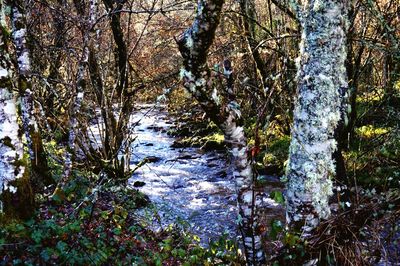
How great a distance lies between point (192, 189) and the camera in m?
11.3

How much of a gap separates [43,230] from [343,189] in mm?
3533

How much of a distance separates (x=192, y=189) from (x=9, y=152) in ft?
22.1

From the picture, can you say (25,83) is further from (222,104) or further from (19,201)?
(222,104)

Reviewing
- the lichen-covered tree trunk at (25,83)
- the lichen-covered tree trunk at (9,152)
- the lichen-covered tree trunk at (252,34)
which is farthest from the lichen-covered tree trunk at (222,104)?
the lichen-covered tree trunk at (252,34)

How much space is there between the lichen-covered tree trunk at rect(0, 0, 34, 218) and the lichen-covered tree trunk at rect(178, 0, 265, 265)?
9.24 feet

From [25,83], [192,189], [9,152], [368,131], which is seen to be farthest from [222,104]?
[368,131]

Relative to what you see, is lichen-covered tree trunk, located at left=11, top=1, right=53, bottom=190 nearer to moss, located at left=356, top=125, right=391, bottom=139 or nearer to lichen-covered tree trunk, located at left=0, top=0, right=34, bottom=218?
lichen-covered tree trunk, located at left=0, top=0, right=34, bottom=218

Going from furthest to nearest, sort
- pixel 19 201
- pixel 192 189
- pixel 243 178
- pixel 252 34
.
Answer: pixel 252 34 → pixel 192 189 → pixel 19 201 → pixel 243 178

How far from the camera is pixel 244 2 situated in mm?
11320

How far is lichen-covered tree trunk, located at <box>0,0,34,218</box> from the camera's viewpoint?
4.96 m

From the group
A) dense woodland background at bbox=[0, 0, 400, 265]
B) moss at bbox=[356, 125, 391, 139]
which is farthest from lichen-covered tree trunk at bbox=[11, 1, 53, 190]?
moss at bbox=[356, 125, 391, 139]

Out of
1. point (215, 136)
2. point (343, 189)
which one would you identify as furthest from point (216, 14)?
point (215, 136)

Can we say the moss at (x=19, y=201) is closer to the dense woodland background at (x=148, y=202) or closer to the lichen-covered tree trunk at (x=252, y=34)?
the dense woodland background at (x=148, y=202)

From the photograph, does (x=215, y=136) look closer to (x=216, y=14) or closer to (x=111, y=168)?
(x=111, y=168)
